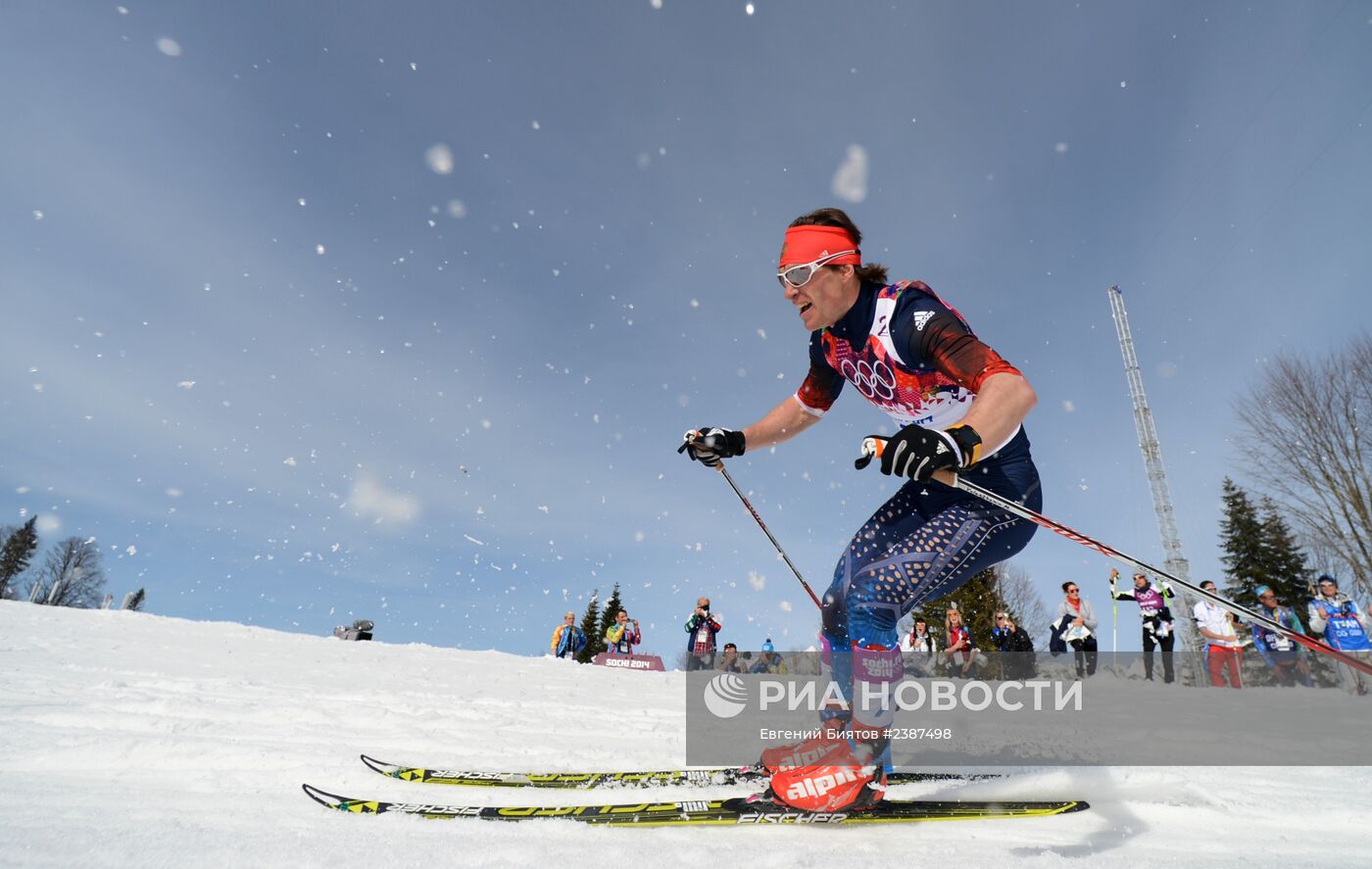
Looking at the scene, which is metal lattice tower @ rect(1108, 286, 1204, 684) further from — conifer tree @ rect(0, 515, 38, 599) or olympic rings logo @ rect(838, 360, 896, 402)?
conifer tree @ rect(0, 515, 38, 599)

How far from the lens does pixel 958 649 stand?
13.5 m

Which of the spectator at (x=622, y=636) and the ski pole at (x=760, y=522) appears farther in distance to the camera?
the spectator at (x=622, y=636)

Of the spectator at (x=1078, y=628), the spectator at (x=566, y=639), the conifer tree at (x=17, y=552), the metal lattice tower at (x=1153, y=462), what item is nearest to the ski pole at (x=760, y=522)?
the spectator at (x=1078, y=628)

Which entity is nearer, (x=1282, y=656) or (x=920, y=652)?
(x=1282, y=656)

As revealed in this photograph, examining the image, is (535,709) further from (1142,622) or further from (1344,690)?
(1344,690)

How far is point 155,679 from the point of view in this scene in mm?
4887

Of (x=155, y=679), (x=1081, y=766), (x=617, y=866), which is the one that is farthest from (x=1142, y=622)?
(x=155, y=679)

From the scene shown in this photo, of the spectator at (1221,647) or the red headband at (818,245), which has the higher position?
the red headband at (818,245)

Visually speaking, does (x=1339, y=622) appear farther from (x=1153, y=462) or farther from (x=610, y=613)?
(x=610, y=613)

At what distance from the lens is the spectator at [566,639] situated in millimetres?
16250

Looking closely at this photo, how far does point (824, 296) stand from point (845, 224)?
0.39 metres

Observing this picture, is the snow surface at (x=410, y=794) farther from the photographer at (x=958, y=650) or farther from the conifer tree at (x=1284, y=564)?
the conifer tree at (x=1284, y=564)

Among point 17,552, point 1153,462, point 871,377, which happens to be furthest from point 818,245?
point 17,552

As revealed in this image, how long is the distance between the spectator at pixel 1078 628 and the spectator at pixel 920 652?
3271mm
